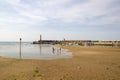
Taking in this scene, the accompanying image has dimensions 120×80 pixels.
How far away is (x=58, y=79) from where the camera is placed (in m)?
11.8

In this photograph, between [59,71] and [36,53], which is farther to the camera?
[36,53]

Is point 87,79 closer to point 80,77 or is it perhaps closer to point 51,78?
point 80,77

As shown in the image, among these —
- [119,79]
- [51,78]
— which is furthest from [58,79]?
[119,79]

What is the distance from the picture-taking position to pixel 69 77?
12.4 m

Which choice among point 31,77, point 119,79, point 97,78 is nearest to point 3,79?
point 31,77

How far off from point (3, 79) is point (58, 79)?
142 inches

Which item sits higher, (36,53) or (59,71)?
(59,71)

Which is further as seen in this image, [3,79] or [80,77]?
[80,77]

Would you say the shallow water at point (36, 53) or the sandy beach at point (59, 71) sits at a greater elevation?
the sandy beach at point (59, 71)

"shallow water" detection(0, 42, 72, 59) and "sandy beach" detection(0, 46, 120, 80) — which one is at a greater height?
"sandy beach" detection(0, 46, 120, 80)

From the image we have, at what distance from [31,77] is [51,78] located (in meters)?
1.40

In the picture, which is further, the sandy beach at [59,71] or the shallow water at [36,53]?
the shallow water at [36,53]

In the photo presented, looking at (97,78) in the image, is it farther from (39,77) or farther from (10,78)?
(10,78)

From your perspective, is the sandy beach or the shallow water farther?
the shallow water
